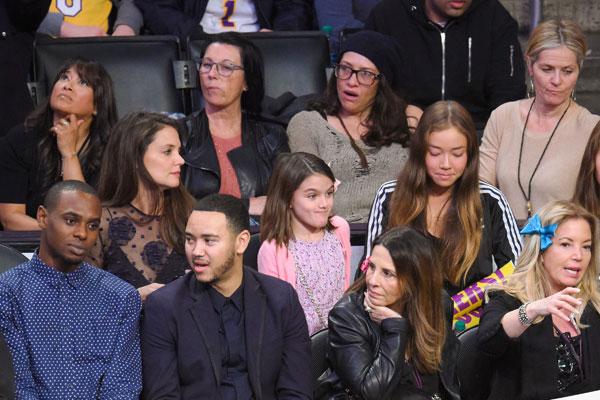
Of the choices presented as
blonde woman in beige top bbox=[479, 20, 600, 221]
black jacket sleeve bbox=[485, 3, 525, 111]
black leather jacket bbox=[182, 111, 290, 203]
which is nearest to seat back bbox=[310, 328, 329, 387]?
black leather jacket bbox=[182, 111, 290, 203]

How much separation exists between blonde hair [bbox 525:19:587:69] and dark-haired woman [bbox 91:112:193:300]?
1.59 meters

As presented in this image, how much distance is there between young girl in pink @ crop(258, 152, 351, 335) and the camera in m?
4.39

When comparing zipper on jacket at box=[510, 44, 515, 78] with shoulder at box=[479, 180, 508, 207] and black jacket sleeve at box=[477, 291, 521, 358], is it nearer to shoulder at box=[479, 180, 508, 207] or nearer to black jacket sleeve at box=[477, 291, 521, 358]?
shoulder at box=[479, 180, 508, 207]

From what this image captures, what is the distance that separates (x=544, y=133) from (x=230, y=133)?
132 centimetres

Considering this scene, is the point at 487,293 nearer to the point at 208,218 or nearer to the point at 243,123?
the point at 208,218

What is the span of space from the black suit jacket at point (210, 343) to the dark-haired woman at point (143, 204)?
1.25ft

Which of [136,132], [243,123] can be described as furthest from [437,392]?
[243,123]

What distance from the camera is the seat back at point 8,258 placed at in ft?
13.4

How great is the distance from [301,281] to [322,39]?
6.25 feet

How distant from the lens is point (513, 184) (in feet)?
16.6

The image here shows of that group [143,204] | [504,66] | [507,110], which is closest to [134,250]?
[143,204]

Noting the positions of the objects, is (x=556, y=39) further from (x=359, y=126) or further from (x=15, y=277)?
(x=15, y=277)

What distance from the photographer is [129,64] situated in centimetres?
577

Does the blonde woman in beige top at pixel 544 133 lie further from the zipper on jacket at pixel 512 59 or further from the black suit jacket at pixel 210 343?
the black suit jacket at pixel 210 343
